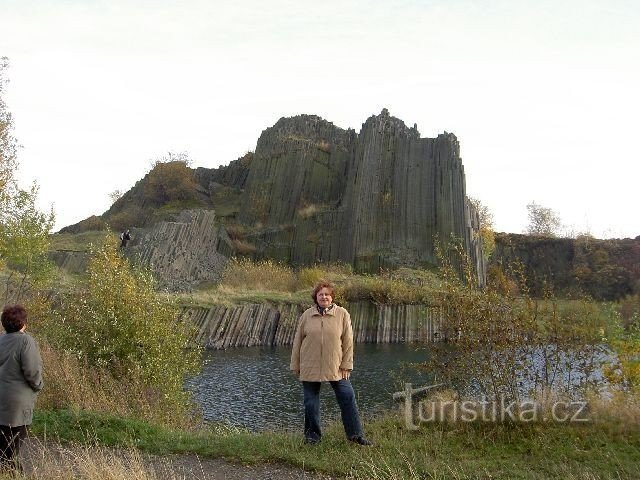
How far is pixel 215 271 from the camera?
4422cm

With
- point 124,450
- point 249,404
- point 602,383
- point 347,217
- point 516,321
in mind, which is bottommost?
point 249,404

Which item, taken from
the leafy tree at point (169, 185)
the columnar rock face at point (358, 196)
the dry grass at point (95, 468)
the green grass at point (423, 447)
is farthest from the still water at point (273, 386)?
the leafy tree at point (169, 185)

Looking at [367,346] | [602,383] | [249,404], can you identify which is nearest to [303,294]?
[367,346]

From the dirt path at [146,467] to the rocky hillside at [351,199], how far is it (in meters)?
29.8

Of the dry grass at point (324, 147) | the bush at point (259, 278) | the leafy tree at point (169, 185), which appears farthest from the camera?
the leafy tree at point (169, 185)

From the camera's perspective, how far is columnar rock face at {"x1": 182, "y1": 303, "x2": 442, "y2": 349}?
92.1 feet

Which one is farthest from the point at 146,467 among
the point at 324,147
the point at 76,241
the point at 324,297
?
the point at 76,241

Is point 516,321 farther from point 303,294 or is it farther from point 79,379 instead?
point 303,294

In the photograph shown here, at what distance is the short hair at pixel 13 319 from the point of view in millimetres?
6250

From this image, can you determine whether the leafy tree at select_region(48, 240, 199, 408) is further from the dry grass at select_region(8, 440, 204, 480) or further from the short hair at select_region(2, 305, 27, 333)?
the short hair at select_region(2, 305, 27, 333)

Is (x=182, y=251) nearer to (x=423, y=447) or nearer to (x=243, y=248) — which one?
(x=243, y=248)

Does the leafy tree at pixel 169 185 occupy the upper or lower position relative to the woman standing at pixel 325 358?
upper

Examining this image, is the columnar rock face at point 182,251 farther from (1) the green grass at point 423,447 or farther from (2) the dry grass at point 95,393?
(1) the green grass at point 423,447

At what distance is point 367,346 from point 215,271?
1884 cm
